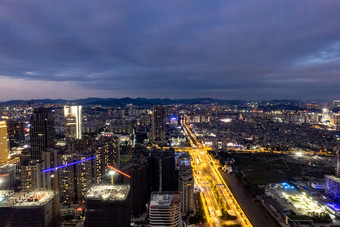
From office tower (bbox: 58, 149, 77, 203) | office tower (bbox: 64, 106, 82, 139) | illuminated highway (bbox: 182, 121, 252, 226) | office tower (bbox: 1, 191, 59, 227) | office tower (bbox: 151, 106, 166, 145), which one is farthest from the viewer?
office tower (bbox: 151, 106, 166, 145)

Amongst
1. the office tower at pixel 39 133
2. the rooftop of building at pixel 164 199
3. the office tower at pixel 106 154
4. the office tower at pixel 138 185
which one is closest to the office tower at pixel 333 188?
the rooftop of building at pixel 164 199

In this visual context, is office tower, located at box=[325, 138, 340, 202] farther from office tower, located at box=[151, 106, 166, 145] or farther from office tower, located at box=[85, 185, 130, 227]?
office tower, located at box=[151, 106, 166, 145]

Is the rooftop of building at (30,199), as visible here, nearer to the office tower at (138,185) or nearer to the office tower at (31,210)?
the office tower at (31,210)

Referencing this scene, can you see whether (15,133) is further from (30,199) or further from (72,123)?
(30,199)

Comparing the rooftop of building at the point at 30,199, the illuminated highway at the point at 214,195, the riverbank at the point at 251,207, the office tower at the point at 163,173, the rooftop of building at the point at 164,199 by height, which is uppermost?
the rooftop of building at the point at 30,199

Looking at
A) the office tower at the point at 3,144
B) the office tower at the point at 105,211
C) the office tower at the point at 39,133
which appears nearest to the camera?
the office tower at the point at 105,211

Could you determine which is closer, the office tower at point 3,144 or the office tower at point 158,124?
the office tower at point 3,144

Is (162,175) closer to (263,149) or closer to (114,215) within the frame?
(114,215)

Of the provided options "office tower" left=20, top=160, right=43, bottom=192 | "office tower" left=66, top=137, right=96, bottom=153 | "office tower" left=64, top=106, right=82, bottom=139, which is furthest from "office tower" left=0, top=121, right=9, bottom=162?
"office tower" left=20, top=160, right=43, bottom=192
